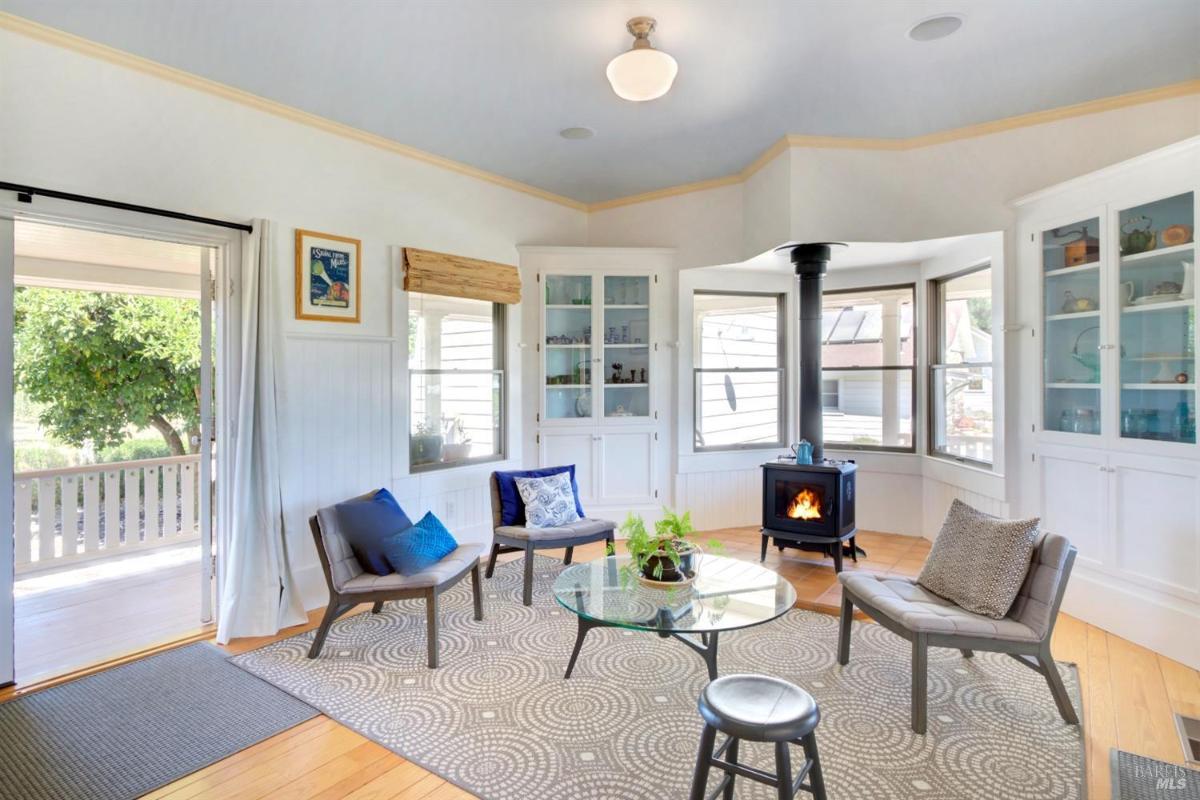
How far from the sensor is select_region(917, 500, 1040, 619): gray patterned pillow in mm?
2439

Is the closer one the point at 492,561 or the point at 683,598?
the point at 683,598

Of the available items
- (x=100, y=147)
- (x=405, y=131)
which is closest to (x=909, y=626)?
(x=405, y=131)

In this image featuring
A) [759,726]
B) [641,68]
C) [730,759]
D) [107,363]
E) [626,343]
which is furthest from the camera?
[107,363]

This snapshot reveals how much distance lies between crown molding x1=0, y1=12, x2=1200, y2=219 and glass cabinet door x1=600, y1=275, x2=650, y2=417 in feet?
2.96

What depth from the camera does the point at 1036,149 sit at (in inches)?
146

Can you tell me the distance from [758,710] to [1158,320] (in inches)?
117

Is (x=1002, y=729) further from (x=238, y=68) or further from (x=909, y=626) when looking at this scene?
(x=238, y=68)

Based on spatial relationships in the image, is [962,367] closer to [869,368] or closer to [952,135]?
[869,368]

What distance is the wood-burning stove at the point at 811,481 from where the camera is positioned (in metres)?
4.09

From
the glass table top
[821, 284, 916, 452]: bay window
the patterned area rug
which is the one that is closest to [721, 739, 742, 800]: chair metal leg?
the patterned area rug

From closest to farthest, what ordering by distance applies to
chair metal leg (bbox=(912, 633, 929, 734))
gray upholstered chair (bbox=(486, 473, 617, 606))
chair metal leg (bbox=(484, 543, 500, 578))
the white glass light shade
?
chair metal leg (bbox=(912, 633, 929, 734)), the white glass light shade, gray upholstered chair (bbox=(486, 473, 617, 606)), chair metal leg (bbox=(484, 543, 500, 578))

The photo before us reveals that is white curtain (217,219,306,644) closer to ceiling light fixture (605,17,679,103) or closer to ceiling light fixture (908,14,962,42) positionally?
ceiling light fixture (605,17,679,103)

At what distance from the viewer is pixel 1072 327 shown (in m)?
3.46

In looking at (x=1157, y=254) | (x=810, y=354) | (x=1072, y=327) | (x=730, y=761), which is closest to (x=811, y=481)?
(x=810, y=354)
